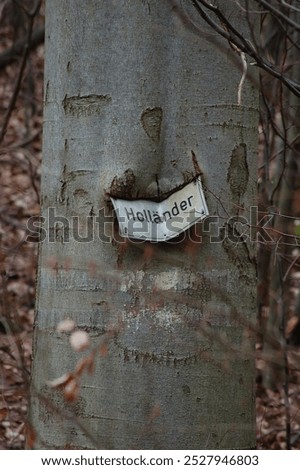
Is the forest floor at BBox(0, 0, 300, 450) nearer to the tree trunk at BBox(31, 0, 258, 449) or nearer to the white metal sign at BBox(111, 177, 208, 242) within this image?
the tree trunk at BBox(31, 0, 258, 449)

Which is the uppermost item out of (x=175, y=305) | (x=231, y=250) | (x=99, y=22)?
(x=99, y=22)

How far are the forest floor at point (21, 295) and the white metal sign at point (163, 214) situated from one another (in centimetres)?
29

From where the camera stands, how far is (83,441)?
1.63 m

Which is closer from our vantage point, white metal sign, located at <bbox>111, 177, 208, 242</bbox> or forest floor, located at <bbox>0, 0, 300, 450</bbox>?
white metal sign, located at <bbox>111, 177, 208, 242</bbox>

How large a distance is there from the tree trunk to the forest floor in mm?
126

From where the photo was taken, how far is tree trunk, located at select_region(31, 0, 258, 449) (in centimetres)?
161

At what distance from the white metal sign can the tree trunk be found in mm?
21

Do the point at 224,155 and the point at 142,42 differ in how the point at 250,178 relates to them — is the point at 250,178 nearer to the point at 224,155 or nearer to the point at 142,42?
the point at 224,155

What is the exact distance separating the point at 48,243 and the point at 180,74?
0.49 meters

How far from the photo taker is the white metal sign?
1628 mm

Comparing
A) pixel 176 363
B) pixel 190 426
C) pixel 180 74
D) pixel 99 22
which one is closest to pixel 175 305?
pixel 176 363

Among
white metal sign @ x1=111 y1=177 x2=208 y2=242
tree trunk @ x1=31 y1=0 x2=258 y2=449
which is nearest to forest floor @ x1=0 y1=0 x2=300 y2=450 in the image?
tree trunk @ x1=31 y1=0 x2=258 y2=449

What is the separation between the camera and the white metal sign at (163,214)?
1628 mm

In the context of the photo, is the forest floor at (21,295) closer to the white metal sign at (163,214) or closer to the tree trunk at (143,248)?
the tree trunk at (143,248)
